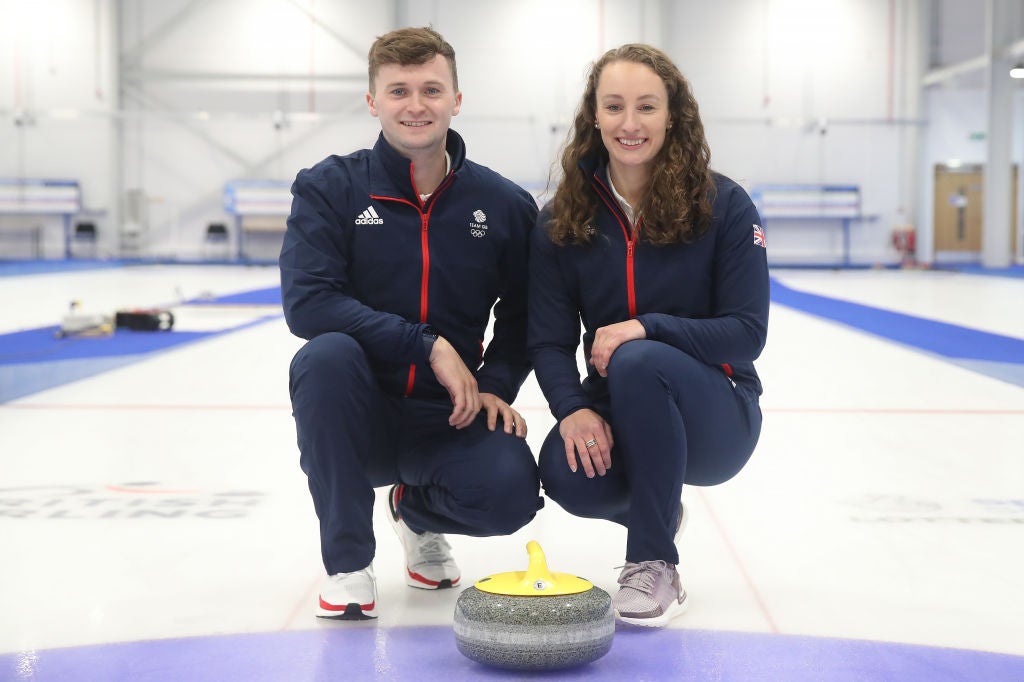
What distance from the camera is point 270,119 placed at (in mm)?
19406

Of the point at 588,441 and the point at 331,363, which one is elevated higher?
the point at 331,363

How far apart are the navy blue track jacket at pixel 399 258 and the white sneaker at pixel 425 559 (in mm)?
289

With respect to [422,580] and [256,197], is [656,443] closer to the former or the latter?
[422,580]

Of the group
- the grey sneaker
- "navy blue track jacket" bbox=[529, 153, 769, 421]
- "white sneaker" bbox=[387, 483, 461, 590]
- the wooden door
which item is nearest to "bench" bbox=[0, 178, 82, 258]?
the wooden door

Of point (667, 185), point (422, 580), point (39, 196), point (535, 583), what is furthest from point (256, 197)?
point (535, 583)

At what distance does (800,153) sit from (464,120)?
19.6 feet

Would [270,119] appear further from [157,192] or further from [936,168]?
[936,168]

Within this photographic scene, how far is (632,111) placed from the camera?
6.91 ft

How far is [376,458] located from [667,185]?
0.76m

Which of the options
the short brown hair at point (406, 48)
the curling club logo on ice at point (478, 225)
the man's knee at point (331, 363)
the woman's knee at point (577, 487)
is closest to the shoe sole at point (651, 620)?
the woman's knee at point (577, 487)

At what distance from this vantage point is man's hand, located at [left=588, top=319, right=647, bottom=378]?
200 centimetres

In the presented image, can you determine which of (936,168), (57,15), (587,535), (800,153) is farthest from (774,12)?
(587,535)

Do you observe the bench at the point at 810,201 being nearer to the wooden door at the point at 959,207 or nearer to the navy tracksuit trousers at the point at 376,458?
the wooden door at the point at 959,207

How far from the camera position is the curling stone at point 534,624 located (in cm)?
167
